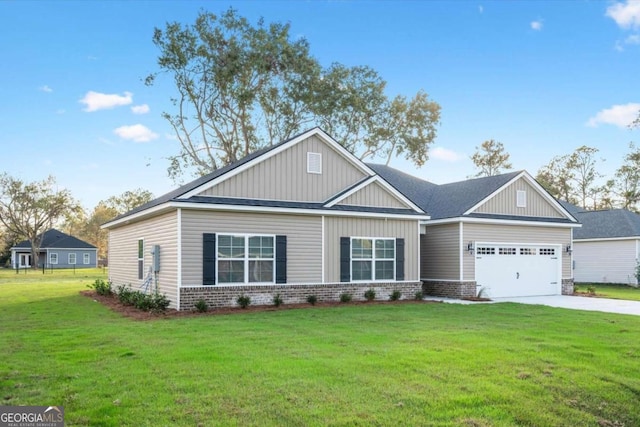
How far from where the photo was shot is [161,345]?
8703mm

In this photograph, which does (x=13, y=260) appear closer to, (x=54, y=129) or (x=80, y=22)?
(x=54, y=129)

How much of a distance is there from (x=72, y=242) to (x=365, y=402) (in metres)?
62.1

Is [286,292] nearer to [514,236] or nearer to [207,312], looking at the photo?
[207,312]

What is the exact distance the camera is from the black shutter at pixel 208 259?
1445 cm

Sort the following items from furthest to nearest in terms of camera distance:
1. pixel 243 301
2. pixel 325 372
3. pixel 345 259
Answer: pixel 345 259
pixel 243 301
pixel 325 372

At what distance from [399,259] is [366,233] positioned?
1.60 m

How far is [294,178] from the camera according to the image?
16578 mm

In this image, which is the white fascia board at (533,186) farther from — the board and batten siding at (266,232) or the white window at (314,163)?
the board and batten siding at (266,232)

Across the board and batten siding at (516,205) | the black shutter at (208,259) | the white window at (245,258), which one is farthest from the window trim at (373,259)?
the black shutter at (208,259)

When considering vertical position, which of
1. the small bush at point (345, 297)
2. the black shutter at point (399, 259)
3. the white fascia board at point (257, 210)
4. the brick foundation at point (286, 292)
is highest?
the white fascia board at point (257, 210)

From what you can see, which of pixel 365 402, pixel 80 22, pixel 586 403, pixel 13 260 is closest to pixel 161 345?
pixel 365 402

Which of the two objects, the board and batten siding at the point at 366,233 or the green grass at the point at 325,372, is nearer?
the green grass at the point at 325,372

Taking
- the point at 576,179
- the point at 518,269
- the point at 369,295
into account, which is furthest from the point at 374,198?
the point at 576,179

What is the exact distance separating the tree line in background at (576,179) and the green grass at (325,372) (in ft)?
139
